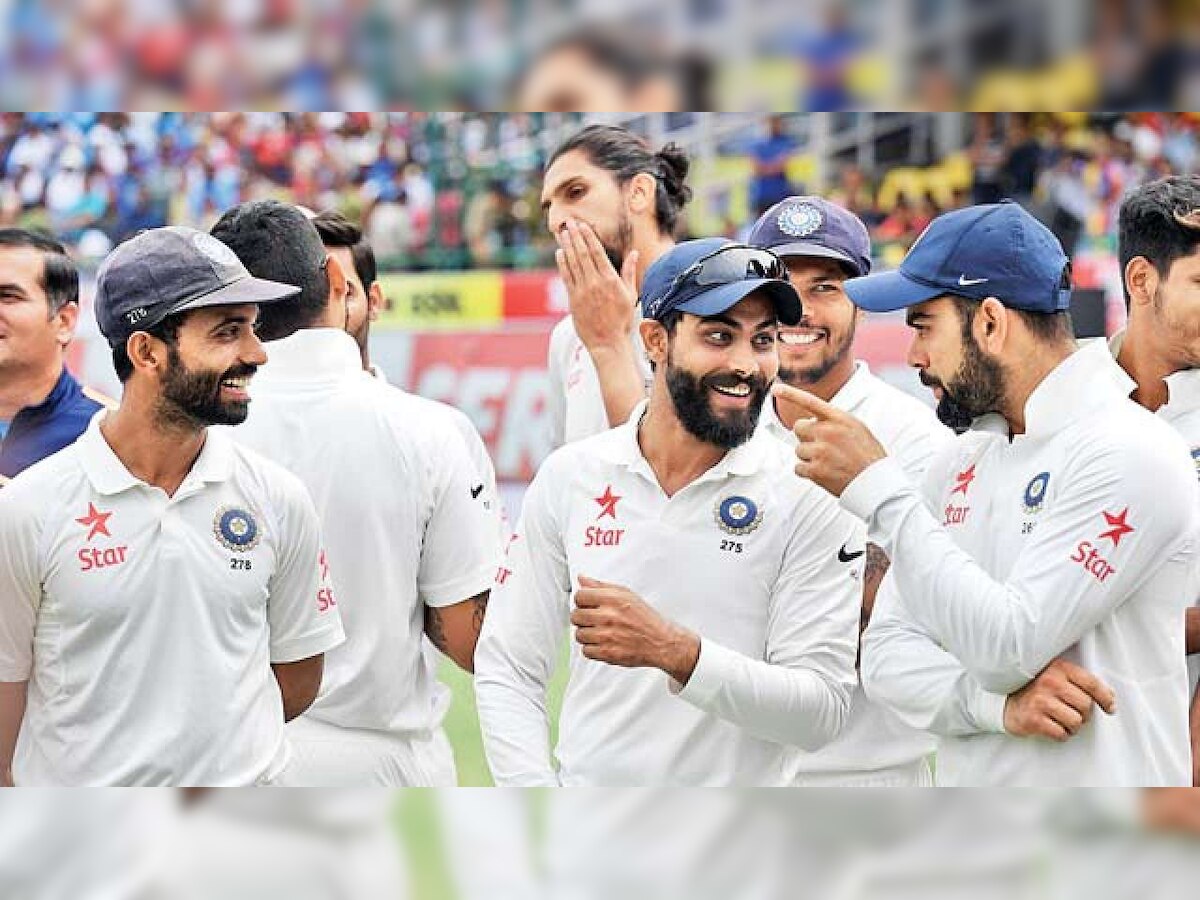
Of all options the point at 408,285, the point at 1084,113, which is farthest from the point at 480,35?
the point at 408,285

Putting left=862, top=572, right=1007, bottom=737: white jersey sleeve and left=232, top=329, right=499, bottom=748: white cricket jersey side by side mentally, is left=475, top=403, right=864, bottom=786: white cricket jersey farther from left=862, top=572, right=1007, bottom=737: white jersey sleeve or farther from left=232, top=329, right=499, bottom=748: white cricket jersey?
left=232, top=329, right=499, bottom=748: white cricket jersey

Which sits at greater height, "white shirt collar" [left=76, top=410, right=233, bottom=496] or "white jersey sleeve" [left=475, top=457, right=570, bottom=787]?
"white shirt collar" [left=76, top=410, right=233, bottom=496]

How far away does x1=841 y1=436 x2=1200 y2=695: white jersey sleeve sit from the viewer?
1.91 meters

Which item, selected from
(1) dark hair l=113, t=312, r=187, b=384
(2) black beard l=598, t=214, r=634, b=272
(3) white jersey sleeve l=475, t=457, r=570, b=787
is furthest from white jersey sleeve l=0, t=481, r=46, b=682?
(2) black beard l=598, t=214, r=634, b=272

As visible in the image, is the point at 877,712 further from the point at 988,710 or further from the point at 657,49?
the point at 657,49

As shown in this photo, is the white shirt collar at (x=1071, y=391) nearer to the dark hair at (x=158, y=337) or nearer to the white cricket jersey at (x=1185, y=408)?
the white cricket jersey at (x=1185, y=408)

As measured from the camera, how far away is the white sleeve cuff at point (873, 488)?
1.93 metres

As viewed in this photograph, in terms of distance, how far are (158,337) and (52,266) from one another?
1.53 ft

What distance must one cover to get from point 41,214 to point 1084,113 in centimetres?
150

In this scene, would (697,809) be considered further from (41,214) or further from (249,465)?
(41,214)

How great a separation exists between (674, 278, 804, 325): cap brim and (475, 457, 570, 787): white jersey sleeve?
282mm

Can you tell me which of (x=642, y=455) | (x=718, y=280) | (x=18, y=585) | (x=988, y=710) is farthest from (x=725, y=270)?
(x=18, y=585)

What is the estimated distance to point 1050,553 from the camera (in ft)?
6.41

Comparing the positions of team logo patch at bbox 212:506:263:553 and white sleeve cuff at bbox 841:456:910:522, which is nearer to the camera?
white sleeve cuff at bbox 841:456:910:522
